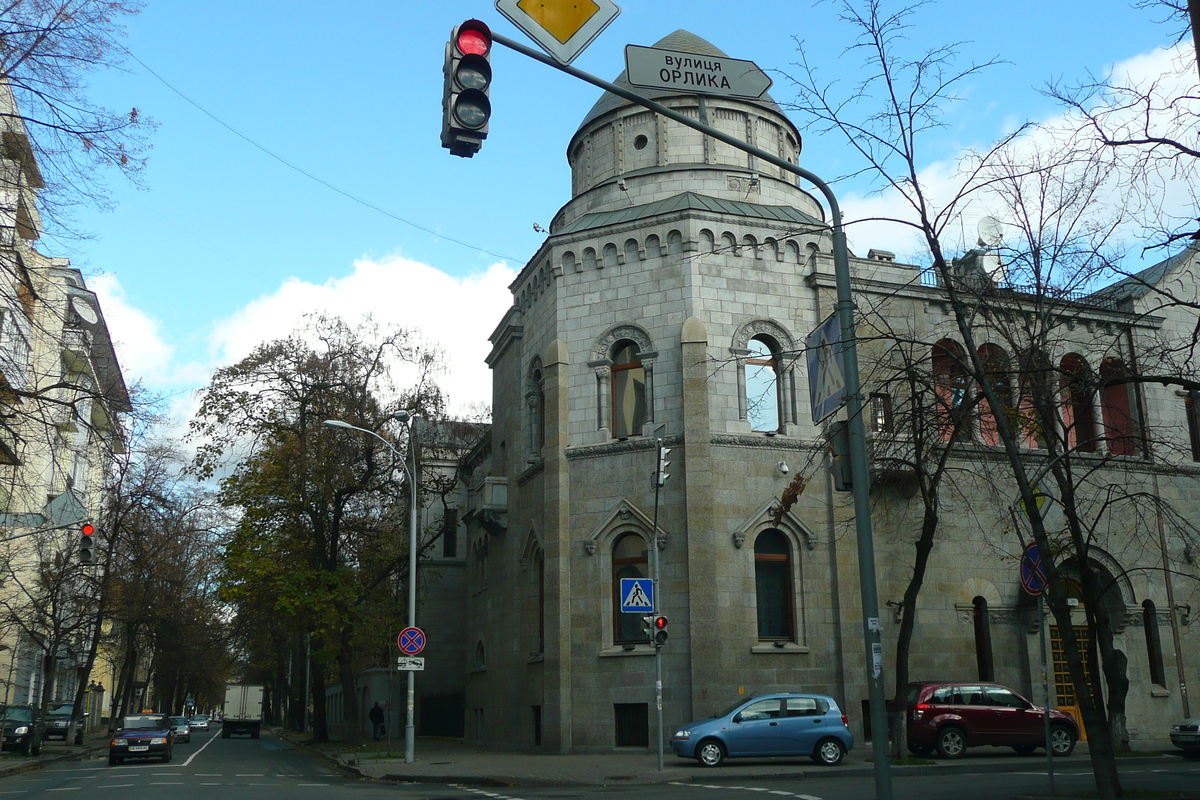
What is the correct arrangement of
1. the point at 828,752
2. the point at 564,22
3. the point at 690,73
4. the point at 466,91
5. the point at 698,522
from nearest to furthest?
the point at 466,91 < the point at 564,22 < the point at 690,73 < the point at 828,752 < the point at 698,522

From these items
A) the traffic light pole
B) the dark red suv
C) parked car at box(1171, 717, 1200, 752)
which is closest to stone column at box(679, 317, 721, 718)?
the dark red suv

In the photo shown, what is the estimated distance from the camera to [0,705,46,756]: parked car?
1331 inches

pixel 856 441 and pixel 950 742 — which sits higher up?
pixel 856 441

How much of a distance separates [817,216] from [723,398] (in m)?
8.64

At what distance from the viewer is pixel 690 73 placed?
1005 cm

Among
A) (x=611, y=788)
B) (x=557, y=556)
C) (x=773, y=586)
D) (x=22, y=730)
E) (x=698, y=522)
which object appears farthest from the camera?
(x=22, y=730)

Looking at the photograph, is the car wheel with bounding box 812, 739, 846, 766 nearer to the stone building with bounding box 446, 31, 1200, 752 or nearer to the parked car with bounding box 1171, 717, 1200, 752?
the stone building with bounding box 446, 31, 1200, 752

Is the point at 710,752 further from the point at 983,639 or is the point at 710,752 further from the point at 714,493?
the point at 983,639

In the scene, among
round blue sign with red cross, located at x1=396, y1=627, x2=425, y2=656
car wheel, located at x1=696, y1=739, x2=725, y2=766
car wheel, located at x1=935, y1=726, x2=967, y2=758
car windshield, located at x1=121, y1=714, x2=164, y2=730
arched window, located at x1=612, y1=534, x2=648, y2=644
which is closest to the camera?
car wheel, located at x1=696, y1=739, x2=725, y2=766

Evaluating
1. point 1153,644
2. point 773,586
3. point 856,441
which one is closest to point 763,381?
point 773,586

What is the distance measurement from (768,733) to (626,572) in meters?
5.85

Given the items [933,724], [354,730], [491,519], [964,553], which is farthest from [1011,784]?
[354,730]

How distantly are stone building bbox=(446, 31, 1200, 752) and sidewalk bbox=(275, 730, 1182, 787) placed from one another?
5.50ft

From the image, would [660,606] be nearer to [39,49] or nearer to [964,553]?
[964,553]
